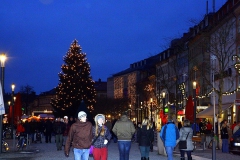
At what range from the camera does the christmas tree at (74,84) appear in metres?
78.3

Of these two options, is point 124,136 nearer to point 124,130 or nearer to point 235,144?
point 124,130

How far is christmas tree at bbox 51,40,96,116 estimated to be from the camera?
257 feet

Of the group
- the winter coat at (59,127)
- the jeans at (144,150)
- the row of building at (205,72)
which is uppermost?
the row of building at (205,72)

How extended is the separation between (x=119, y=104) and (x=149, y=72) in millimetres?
10847

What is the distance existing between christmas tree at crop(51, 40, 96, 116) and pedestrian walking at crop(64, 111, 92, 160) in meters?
64.3

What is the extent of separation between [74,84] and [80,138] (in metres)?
65.2

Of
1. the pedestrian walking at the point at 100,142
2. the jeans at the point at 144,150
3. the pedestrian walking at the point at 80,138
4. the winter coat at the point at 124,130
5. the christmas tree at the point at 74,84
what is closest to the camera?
the pedestrian walking at the point at 80,138

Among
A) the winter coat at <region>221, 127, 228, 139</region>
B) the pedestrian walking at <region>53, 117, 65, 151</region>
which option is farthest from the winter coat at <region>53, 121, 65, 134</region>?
the winter coat at <region>221, 127, 228, 139</region>

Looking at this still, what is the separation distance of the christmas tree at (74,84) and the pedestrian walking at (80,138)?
64.3 metres

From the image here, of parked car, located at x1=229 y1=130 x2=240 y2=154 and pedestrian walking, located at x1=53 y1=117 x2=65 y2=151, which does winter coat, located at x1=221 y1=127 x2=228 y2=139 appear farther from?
pedestrian walking, located at x1=53 y1=117 x2=65 y2=151

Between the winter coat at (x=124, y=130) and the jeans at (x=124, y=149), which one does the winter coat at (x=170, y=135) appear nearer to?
the winter coat at (x=124, y=130)

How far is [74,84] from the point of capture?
78.6m

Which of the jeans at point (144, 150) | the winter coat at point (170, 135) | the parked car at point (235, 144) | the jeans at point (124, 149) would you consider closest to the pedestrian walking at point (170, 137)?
the winter coat at point (170, 135)

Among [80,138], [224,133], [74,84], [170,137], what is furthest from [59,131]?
[74,84]
